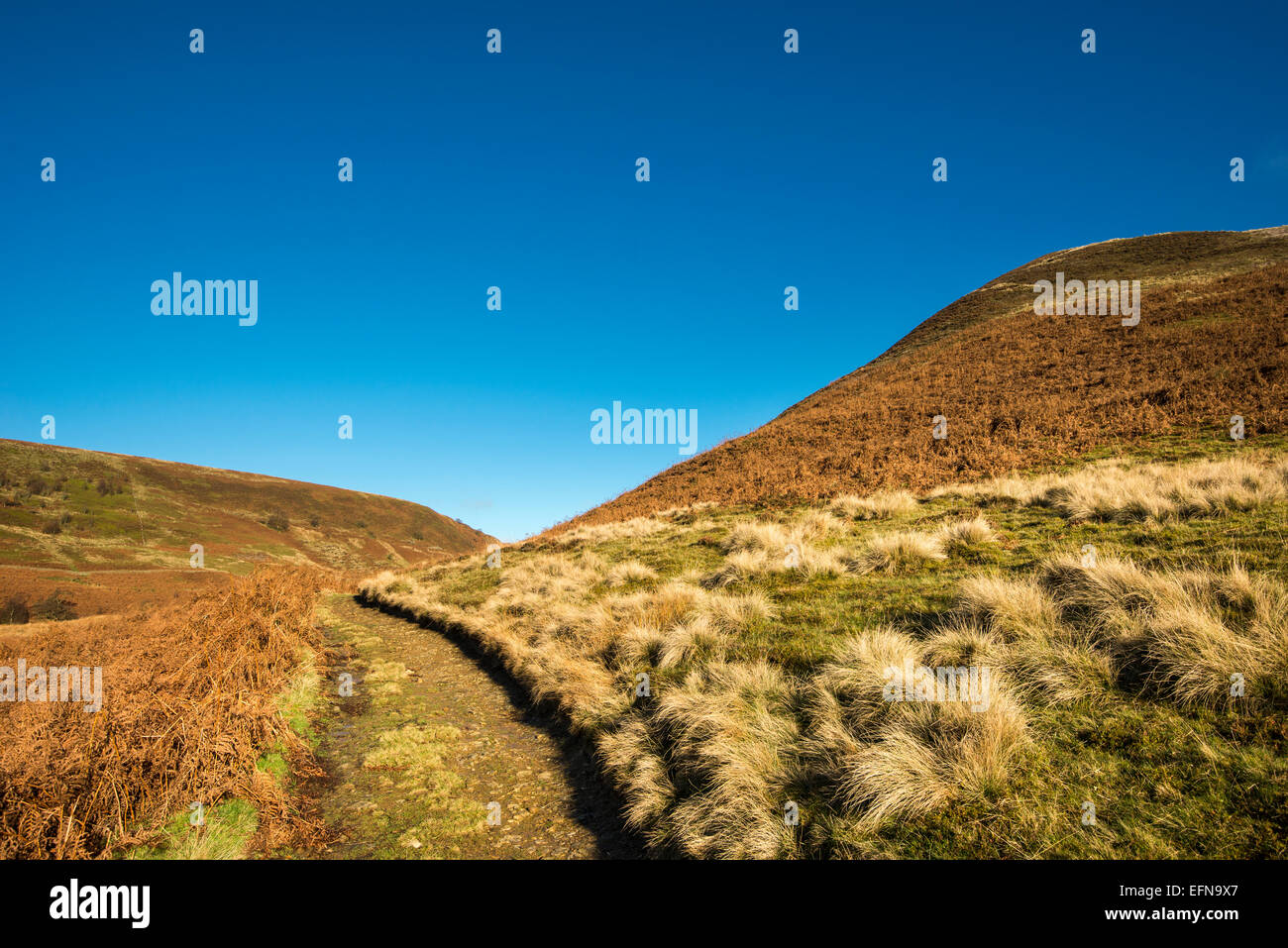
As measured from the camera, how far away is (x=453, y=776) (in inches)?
288

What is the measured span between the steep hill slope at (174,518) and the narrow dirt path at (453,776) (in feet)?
86.3

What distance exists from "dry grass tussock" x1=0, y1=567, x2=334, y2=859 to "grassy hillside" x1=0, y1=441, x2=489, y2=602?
29.8m

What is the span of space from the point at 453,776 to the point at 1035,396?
1003 inches

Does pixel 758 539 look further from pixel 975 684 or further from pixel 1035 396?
pixel 1035 396

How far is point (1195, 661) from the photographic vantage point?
4.59 metres

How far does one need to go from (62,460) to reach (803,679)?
385 ft

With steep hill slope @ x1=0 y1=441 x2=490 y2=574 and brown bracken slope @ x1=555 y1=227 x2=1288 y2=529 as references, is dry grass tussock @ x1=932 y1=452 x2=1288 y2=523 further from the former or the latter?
steep hill slope @ x1=0 y1=441 x2=490 y2=574

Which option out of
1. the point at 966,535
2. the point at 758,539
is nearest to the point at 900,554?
the point at 966,535

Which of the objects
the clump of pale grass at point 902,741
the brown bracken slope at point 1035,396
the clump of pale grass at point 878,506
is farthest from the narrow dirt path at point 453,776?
the brown bracken slope at point 1035,396

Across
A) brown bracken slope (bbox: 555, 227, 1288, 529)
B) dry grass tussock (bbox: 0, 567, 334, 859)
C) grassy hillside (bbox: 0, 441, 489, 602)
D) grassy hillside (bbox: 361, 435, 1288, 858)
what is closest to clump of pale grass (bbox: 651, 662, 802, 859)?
grassy hillside (bbox: 361, 435, 1288, 858)

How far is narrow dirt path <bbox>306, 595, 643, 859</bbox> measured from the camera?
230 inches
